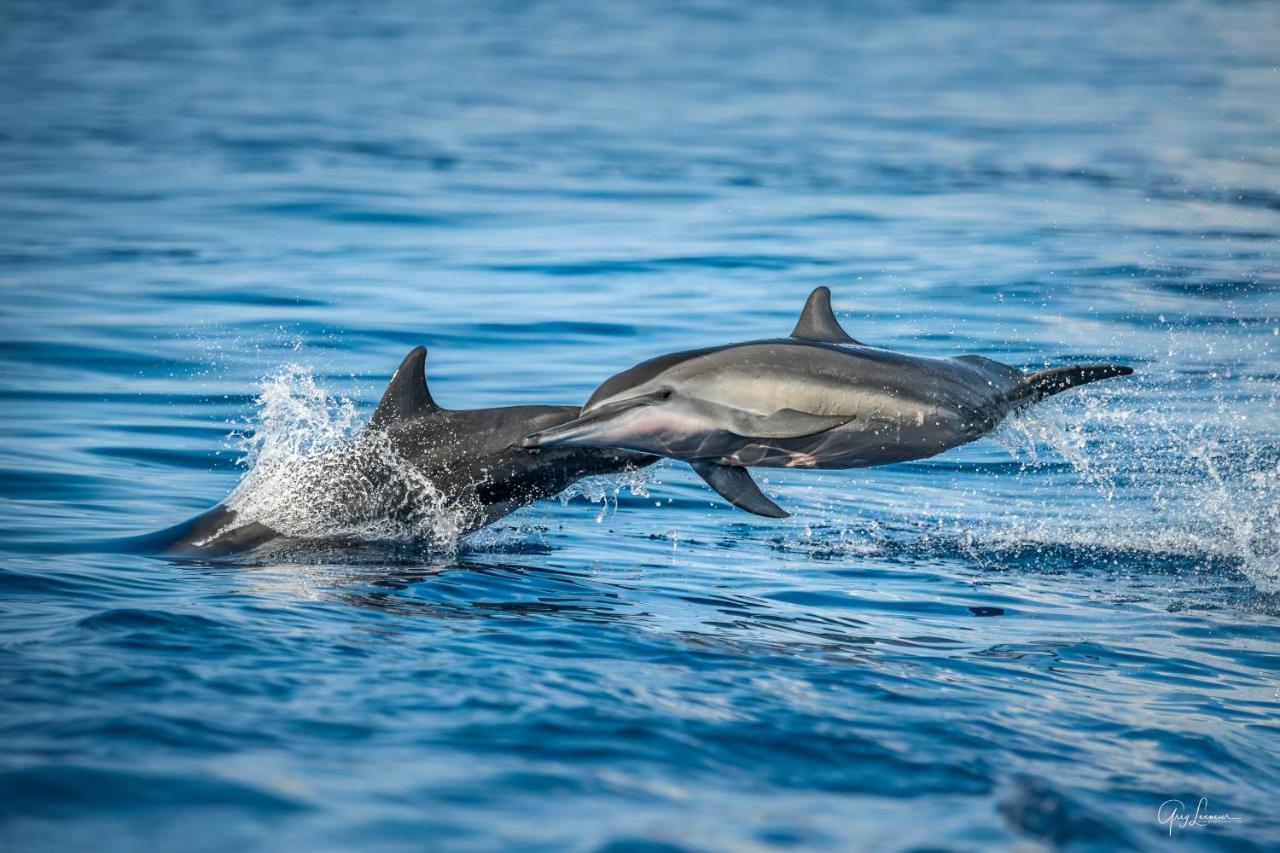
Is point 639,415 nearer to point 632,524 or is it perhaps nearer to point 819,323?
point 819,323

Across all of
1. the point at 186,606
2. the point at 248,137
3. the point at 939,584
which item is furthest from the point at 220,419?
the point at 248,137

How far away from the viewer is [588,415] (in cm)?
794

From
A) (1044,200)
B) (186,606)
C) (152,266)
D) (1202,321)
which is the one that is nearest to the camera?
(186,606)

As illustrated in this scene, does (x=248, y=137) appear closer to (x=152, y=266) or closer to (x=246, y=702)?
(x=152, y=266)

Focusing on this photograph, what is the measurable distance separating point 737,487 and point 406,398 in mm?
2071

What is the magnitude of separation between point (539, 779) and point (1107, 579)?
4.59m

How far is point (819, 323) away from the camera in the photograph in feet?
27.5

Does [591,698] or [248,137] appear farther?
[248,137]

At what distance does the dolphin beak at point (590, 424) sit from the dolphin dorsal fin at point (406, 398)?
116 cm

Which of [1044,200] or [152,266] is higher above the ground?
[1044,200]

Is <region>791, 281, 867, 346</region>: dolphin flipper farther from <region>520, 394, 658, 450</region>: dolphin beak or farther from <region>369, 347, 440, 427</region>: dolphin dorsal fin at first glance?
<region>369, 347, 440, 427</region>: dolphin dorsal fin

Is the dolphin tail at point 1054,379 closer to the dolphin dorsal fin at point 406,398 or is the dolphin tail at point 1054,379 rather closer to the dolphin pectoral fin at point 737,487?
the dolphin pectoral fin at point 737,487

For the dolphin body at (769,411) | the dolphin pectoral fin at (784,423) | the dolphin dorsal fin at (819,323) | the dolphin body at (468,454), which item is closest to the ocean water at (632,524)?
the dolphin body at (468,454)

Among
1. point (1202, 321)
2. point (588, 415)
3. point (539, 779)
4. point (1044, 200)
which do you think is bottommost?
point (539, 779)
